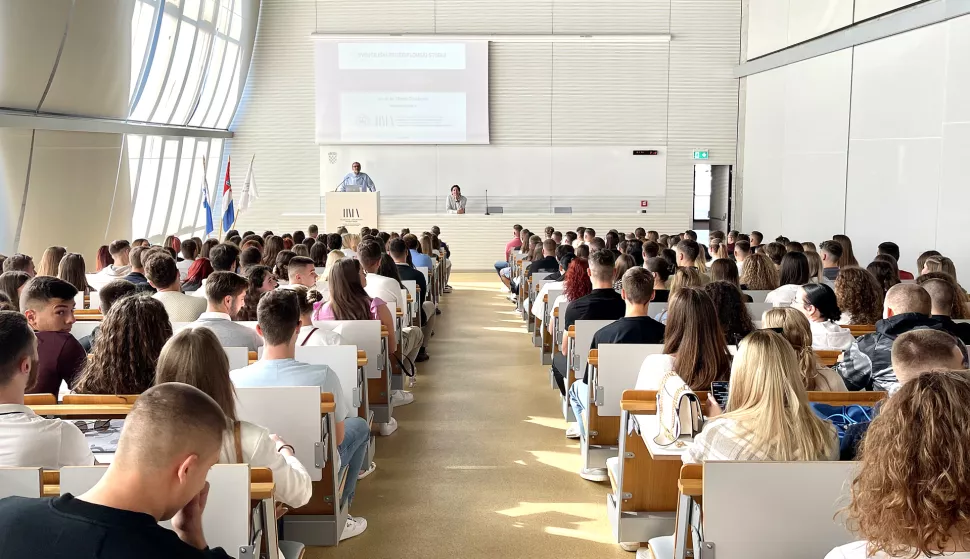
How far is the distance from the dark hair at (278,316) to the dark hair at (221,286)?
1.02 m

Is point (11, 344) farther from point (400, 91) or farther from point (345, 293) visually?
point (400, 91)

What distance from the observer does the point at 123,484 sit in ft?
5.44

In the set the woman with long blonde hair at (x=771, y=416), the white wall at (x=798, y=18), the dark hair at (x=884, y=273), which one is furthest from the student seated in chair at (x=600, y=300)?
the white wall at (x=798, y=18)

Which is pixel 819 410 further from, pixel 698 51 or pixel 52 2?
pixel 698 51

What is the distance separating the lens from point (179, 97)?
46.2 feet

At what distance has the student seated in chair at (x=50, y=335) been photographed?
158 inches

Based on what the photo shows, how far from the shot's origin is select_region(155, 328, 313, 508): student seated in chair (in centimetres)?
278

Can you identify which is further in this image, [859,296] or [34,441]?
[859,296]

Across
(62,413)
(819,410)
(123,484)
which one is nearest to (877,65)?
(819,410)

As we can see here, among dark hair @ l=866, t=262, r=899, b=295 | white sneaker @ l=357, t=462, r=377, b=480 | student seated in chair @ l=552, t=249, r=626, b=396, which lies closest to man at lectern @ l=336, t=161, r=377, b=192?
student seated in chair @ l=552, t=249, r=626, b=396

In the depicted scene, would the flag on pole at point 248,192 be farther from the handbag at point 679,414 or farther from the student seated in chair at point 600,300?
the handbag at point 679,414

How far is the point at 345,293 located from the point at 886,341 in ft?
11.1

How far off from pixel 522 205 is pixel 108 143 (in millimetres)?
8387

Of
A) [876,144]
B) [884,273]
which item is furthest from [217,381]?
[876,144]
